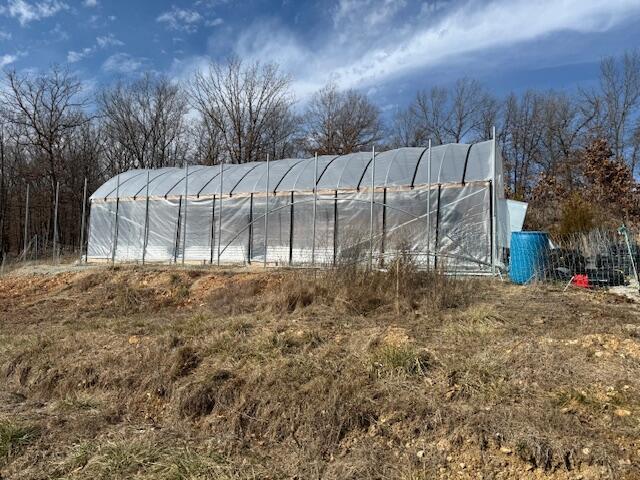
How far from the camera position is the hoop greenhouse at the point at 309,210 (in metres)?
12.6

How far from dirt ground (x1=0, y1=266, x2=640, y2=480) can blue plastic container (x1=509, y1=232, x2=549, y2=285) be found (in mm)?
2297

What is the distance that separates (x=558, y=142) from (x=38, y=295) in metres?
34.5

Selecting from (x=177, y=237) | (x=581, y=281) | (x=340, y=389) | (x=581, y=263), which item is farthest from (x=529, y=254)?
(x=177, y=237)

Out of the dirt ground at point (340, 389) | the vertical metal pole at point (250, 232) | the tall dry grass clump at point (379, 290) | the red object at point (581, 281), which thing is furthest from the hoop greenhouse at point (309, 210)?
the dirt ground at point (340, 389)

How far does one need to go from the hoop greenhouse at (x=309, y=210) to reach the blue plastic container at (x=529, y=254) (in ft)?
4.75

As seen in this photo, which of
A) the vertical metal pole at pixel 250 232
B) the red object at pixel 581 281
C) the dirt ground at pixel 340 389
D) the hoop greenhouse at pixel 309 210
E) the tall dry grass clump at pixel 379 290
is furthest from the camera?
the vertical metal pole at pixel 250 232

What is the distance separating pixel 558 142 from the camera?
35.2 m

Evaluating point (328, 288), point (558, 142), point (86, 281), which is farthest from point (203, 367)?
point (558, 142)

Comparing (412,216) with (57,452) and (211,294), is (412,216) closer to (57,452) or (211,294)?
(211,294)

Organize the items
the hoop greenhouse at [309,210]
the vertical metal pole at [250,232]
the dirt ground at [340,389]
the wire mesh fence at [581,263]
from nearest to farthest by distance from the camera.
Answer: the dirt ground at [340,389], the wire mesh fence at [581,263], the hoop greenhouse at [309,210], the vertical metal pole at [250,232]

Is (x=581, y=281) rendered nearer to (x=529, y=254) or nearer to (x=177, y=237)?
(x=529, y=254)

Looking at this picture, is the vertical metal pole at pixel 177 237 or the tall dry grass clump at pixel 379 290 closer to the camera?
the tall dry grass clump at pixel 379 290

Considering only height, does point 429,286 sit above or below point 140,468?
above

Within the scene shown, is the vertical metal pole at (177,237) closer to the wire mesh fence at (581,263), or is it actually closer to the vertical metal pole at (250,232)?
the vertical metal pole at (250,232)
